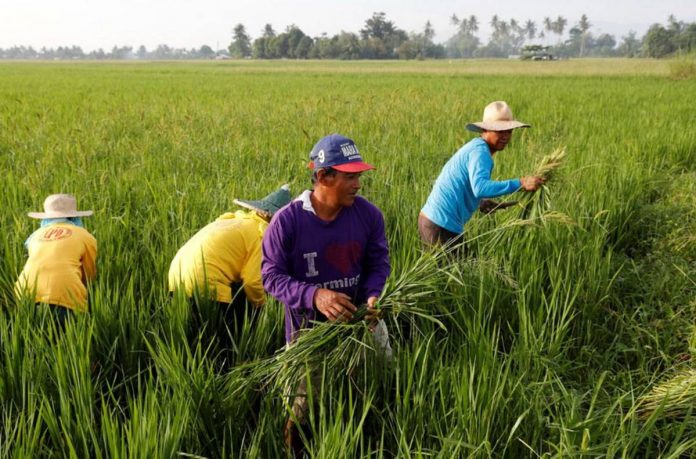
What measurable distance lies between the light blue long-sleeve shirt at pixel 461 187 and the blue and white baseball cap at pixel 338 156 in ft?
3.94

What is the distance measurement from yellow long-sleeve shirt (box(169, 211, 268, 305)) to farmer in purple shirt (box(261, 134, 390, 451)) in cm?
60

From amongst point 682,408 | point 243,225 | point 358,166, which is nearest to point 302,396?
point 358,166

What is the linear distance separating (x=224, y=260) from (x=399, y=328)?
37.8 inches

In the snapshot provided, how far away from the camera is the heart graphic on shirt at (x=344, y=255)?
2.01 metres

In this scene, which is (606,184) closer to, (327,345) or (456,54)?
(327,345)

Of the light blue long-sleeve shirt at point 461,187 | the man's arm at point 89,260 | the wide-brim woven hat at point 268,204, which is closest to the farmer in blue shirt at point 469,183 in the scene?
the light blue long-sleeve shirt at point 461,187

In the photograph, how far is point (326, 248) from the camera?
200 centimetres

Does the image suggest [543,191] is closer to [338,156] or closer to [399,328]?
[399,328]

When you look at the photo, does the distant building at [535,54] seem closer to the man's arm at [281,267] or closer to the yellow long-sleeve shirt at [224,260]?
the yellow long-sleeve shirt at [224,260]

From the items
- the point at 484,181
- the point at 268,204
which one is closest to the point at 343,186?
the point at 268,204

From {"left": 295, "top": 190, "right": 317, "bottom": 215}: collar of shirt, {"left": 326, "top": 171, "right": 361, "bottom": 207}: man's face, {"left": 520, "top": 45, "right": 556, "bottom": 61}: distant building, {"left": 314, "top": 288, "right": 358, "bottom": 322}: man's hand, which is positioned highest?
{"left": 520, "top": 45, "right": 556, "bottom": 61}: distant building

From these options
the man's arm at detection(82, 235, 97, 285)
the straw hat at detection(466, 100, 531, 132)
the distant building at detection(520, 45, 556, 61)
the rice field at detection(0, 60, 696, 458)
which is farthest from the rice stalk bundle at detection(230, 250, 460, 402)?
the distant building at detection(520, 45, 556, 61)

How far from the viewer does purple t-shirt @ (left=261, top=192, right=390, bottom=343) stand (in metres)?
1.94

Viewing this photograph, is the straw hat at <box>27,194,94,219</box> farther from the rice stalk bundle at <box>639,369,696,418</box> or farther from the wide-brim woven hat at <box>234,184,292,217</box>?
the rice stalk bundle at <box>639,369,696,418</box>
